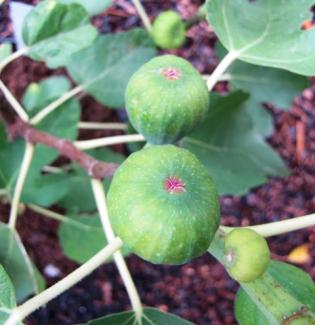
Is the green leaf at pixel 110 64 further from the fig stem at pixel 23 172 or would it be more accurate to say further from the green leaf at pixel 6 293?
the green leaf at pixel 6 293

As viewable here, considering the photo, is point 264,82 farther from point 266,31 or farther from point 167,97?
point 167,97

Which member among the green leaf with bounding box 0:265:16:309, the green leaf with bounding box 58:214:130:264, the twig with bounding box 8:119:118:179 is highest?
the green leaf with bounding box 0:265:16:309

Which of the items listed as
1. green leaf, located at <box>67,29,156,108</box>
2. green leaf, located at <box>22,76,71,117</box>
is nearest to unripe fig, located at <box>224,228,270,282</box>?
green leaf, located at <box>67,29,156,108</box>

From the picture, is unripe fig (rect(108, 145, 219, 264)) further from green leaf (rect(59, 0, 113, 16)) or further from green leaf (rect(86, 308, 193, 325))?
green leaf (rect(59, 0, 113, 16))

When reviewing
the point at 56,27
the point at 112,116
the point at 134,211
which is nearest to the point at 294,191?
the point at 112,116

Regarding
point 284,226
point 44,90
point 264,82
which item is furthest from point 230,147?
point 284,226

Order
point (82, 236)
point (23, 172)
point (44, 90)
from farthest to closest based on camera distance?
point (44, 90)
point (82, 236)
point (23, 172)
